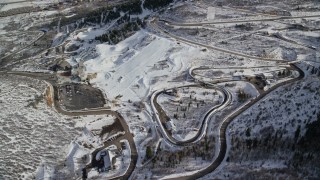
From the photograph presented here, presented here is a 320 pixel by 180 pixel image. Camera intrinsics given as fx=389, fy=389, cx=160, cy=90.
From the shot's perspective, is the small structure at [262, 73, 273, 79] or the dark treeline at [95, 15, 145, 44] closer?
the small structure at [262, 73, 273, 79]

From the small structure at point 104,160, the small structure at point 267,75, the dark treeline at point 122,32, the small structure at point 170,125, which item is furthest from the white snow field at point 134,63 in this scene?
the small structure at point 104,160

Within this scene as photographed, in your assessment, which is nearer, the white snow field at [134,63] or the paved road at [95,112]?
the paved road at [95,112]

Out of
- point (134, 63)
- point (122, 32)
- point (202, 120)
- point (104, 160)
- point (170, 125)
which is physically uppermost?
point (122, 32)

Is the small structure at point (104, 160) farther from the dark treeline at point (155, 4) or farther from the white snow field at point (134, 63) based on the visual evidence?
the dark treeline at point (155, 4)

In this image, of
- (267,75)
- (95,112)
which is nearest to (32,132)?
(95,112)

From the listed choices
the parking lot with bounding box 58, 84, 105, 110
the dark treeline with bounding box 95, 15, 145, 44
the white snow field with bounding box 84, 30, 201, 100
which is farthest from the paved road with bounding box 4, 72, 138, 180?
the dark treeline with bounding box 95, 15, 145, 44

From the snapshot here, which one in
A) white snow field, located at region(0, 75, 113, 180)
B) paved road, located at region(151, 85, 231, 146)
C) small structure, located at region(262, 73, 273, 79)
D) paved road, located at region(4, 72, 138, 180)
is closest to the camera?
paved road, located at region(4, 72, 138, 180)

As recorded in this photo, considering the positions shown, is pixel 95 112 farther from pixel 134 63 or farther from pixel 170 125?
pixel 134 63

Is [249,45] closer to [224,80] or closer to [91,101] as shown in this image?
[224,80]

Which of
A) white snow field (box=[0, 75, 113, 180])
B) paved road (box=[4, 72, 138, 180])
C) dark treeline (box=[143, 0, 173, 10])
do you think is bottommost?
white snow field (box=[0, 75, 113, 180])

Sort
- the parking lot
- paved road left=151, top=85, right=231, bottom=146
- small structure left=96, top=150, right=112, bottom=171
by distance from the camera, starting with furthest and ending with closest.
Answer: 1. the parking lot
2. paved road left=151, top=85, right=231, bottom=146
3. small structure left=96, top=150, right=112, bottom=171

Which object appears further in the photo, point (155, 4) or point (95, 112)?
point (155, 4)

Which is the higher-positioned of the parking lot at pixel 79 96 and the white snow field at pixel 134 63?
the white snow field at pixel 134 63

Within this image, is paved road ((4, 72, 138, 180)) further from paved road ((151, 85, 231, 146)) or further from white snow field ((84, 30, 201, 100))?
white snow field ((84, 30, 201, 100))
